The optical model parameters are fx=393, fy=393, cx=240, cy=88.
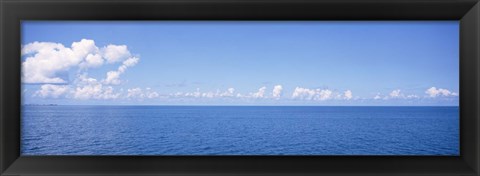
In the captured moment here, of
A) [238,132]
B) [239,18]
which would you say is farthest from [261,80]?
[239,18]

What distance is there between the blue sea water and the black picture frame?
61.2 feet

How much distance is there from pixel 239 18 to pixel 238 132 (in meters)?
23.8

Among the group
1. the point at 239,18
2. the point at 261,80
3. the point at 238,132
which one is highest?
the point at 261,80

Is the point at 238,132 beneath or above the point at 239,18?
beneath

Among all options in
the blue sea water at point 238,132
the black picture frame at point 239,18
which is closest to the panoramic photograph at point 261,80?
the blue sea water at point 238,132

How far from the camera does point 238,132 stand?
24656mm

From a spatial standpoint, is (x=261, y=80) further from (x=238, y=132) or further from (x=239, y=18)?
(x=239, y=18)

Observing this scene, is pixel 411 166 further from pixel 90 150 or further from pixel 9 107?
pixel 90 150

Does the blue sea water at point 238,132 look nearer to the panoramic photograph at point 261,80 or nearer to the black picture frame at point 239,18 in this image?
the panoramic photograph at point 261,80

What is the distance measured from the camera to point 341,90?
2525 centimetres

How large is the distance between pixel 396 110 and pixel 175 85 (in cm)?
1711

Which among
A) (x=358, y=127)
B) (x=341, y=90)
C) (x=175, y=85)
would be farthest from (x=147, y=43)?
(x=358, y=127)

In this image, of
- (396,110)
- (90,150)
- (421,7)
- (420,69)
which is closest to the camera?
(421,7)

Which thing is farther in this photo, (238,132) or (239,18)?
(238,132)
